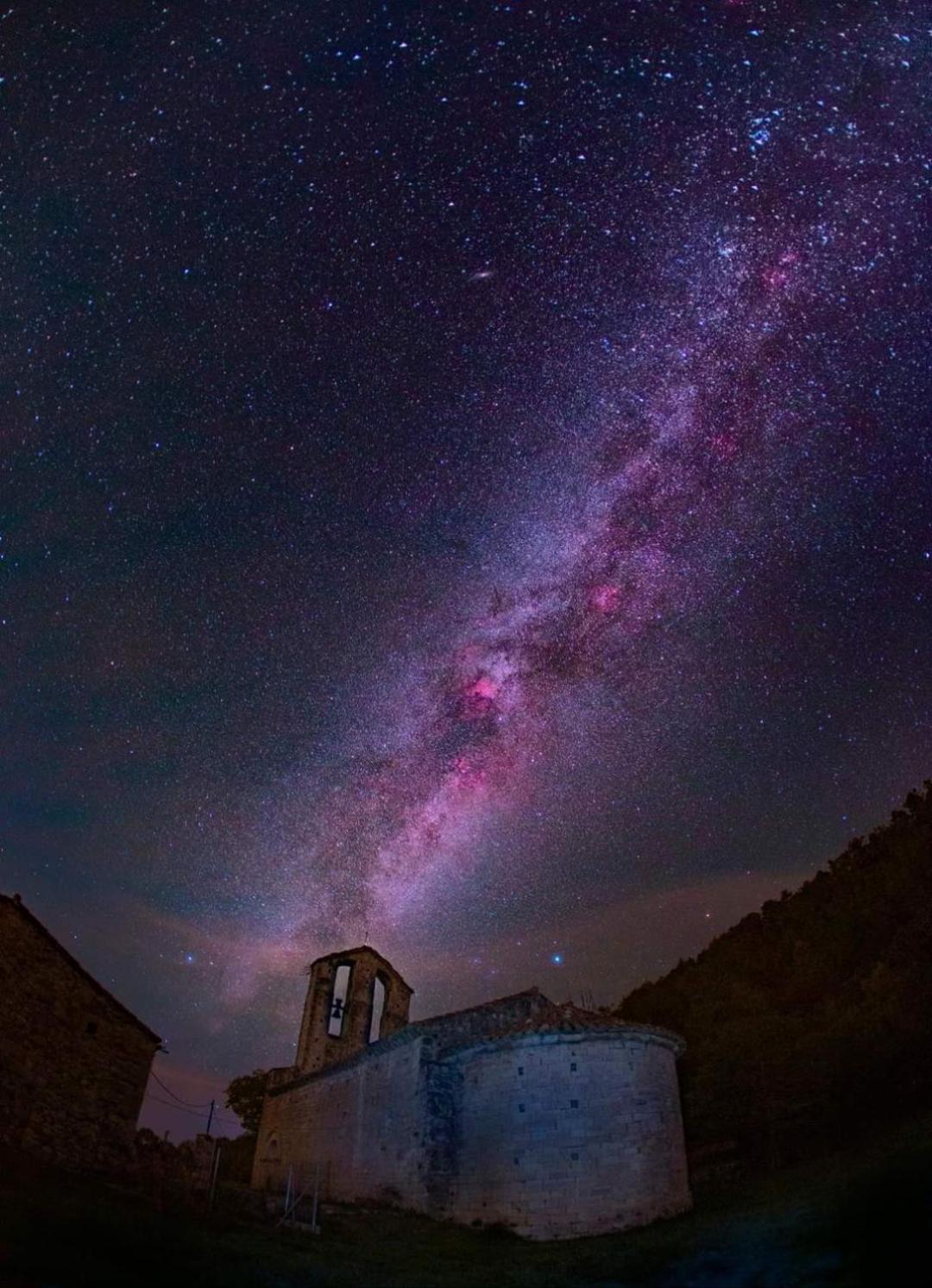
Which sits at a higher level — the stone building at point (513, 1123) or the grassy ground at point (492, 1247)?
the stone building at point (513, 1123)

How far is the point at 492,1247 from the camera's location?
1700 centimetres

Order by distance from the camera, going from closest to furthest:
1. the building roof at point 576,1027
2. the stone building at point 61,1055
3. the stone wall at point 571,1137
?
the stone building at point 61,1055, the stone wall at point 571,1137, the building roof at point 576,1027

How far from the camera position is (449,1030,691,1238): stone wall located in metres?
17.6

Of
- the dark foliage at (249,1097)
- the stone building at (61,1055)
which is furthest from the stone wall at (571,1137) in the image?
the dark foliage at (249,1097)

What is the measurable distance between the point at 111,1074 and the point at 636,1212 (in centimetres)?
1313

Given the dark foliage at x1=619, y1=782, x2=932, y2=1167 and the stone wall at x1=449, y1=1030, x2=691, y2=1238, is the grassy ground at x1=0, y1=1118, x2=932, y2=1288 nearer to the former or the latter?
the stone wall at x1=449, y1=1030, x2=691, y2=1238

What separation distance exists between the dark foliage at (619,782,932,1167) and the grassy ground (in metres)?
5.38

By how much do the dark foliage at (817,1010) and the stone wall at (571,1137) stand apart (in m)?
6.29

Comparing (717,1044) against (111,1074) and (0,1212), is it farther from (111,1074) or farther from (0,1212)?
→ (0,1212)

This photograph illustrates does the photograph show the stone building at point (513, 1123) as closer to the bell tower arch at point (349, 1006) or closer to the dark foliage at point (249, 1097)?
the bell tower arch at point (349, 1006)

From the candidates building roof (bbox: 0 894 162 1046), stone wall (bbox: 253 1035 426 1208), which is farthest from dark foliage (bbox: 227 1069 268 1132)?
building roof (bbox: 0 894 162 1046)

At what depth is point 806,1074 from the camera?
919 inches

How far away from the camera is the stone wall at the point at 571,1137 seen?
17594 mm

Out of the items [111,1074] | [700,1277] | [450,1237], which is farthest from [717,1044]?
[111,1074]
